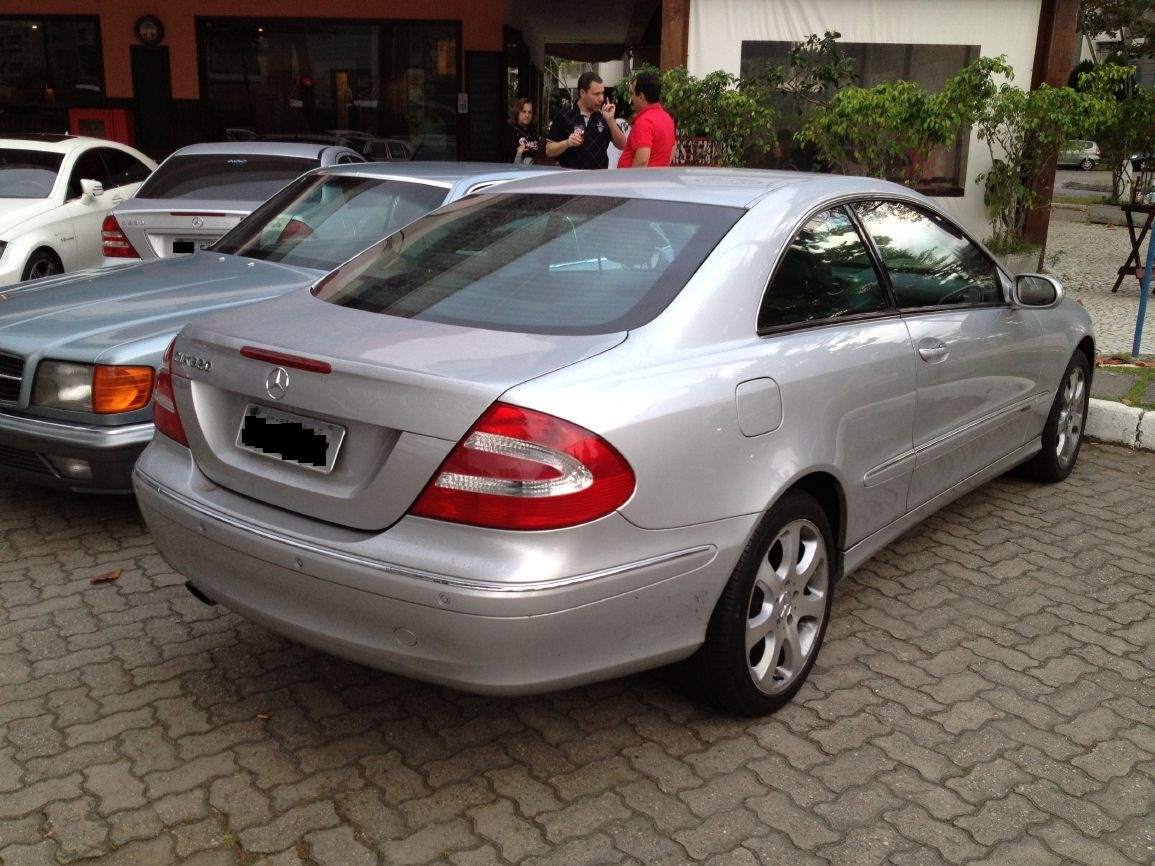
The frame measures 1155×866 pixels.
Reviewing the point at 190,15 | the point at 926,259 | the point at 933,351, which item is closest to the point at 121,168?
the point at 190,15

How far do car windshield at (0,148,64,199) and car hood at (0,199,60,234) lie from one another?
13cm

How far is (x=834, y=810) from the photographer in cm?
290

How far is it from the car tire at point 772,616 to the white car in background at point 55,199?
6.80 m

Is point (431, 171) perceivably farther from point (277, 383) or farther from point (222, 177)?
point (277, 383)

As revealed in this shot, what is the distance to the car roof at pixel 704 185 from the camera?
11.6 feet

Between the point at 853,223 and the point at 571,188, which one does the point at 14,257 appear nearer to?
the point at 571,188

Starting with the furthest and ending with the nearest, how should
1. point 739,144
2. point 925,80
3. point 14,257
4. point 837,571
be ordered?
1. point 925,80
2. point 739,144
3. point 14,257
4. point 837,571

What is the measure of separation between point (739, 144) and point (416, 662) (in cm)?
818

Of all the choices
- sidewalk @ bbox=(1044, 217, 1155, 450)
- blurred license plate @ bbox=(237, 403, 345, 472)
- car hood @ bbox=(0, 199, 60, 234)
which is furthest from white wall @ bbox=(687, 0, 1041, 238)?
blurred license plate @ bbox=(237, 403, 345, 472)

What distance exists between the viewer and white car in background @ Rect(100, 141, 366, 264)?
6.61 meters

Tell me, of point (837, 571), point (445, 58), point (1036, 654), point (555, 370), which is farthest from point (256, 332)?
point (445, 58)

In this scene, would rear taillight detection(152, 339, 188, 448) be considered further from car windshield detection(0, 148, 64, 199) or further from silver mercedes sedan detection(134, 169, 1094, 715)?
car windshield detection(0, 148, 64, 199)

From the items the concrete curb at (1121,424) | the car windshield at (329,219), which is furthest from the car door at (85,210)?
the concrete curb at (1121,424)

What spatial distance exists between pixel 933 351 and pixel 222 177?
502 centimetres
